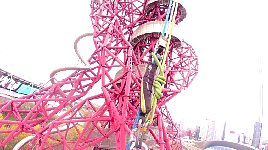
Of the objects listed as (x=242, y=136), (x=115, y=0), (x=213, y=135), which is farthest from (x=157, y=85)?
(x=213, y=135)

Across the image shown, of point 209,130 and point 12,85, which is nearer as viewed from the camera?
point 12,85

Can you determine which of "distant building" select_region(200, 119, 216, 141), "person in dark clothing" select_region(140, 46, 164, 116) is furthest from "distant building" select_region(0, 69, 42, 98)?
"distant building" select_region(200, 119, 216, 141)

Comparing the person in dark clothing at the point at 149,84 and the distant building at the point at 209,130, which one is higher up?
the person in dark clothing at the point at 149,84

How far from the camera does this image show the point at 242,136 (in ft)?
346

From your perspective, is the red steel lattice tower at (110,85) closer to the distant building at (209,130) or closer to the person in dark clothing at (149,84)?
the person in dark clothing at (149,84)

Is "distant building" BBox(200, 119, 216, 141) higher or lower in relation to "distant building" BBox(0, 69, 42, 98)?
lower

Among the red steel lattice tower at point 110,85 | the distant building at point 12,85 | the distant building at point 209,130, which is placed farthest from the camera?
the distant building at point 209,130

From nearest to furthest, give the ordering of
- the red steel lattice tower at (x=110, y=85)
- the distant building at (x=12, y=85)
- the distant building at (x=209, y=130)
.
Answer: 1. the red steel lattice tower at (x=110, y=85)
2. the distant building at (x=12, y=85)
3. the distant building at (x=209, y=130)

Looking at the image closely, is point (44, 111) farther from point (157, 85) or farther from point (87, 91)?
point (157, 85)

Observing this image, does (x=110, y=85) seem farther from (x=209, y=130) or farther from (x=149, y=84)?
(x=209, y=130)

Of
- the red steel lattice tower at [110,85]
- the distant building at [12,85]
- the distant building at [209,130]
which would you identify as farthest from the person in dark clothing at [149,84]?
the distant building at [209,130]

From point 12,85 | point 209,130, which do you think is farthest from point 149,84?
point 209,130

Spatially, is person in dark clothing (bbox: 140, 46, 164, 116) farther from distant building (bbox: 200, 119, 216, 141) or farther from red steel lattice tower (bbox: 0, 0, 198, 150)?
distant building (bbox: 200, 119, 216, 141)

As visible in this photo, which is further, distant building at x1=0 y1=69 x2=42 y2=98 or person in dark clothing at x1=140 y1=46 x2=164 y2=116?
distant building at x1=0 y1=69 x2=42 y2=98
